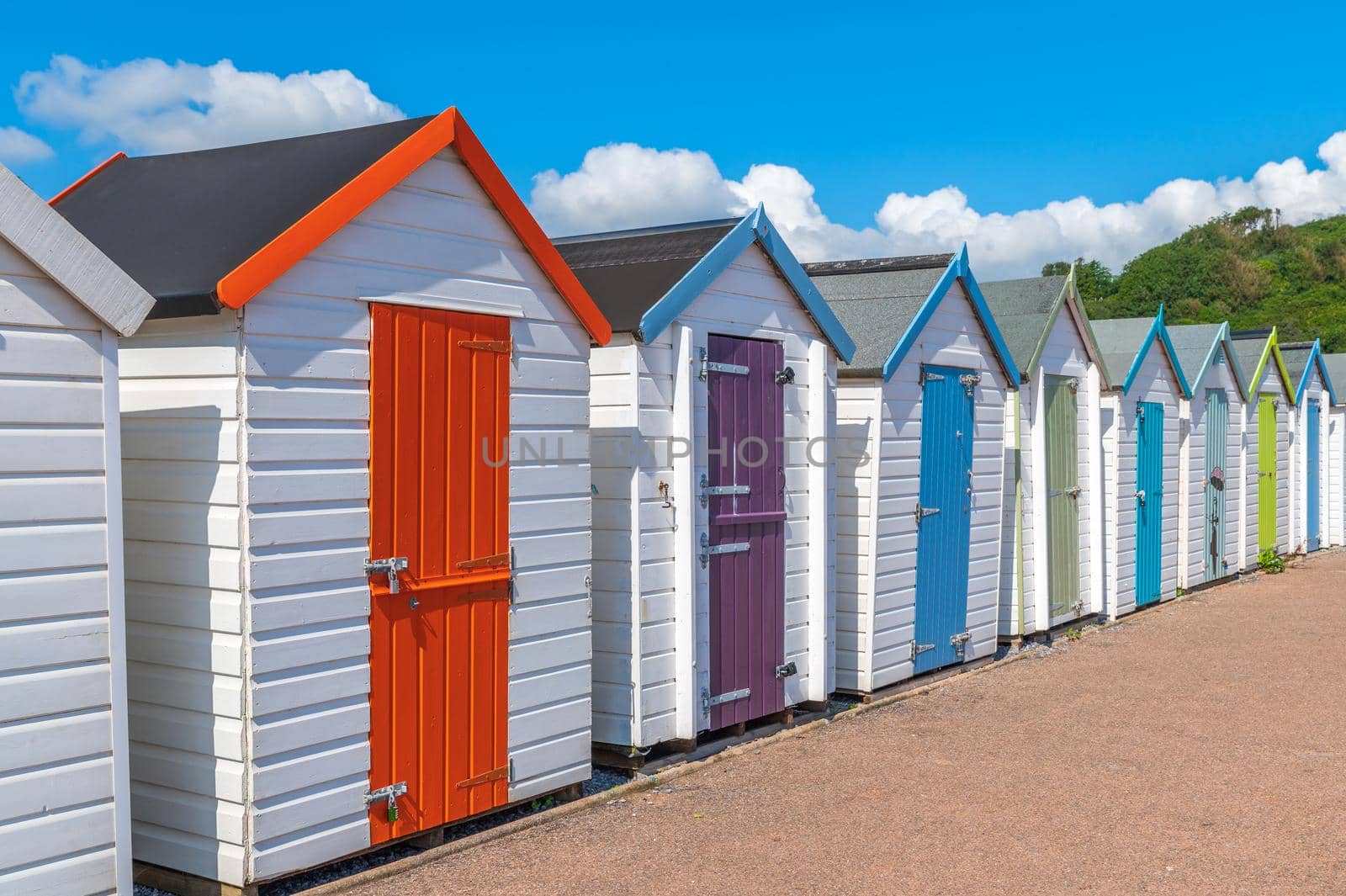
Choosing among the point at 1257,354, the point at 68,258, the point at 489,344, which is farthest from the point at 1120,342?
the point at 68,258

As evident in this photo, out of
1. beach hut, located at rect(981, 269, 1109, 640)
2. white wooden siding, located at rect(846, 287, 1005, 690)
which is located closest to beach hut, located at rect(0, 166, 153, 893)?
white wooden siding, located at rect(846, 287, 1005, 690)

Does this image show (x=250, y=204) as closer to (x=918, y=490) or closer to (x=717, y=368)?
(x=717, y=368)

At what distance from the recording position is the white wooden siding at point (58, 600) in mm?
4266

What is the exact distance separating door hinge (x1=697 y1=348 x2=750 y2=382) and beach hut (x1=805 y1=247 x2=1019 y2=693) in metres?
1.50

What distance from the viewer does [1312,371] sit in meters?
20.3

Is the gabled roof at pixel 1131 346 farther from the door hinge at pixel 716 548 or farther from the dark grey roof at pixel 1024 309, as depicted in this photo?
the door hinge at pixel 716 548

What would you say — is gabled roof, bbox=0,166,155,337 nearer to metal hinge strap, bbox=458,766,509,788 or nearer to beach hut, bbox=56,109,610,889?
beach hut, bbox=56,109,610,889

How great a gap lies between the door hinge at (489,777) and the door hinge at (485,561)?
951mm

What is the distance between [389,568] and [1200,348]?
13129 millimetres

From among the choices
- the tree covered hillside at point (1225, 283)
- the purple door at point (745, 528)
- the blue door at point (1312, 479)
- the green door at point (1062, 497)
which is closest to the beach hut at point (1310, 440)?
the blue door at point (1312, 479)

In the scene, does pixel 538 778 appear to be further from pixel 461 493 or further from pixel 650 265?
pixel 650 265

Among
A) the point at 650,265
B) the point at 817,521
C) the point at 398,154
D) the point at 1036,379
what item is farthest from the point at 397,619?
the point at 1036,379

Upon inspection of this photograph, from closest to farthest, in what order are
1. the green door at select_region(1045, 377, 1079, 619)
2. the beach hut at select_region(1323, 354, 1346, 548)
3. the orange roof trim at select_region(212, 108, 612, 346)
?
the orange roof trim at select_region(212, 108, 612, 346) → the green door at select_region(1045, 377, 1079, 619) → the beach hut at select_region(1323, 354, 1346, 548)

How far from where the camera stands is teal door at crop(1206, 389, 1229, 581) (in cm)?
1617
